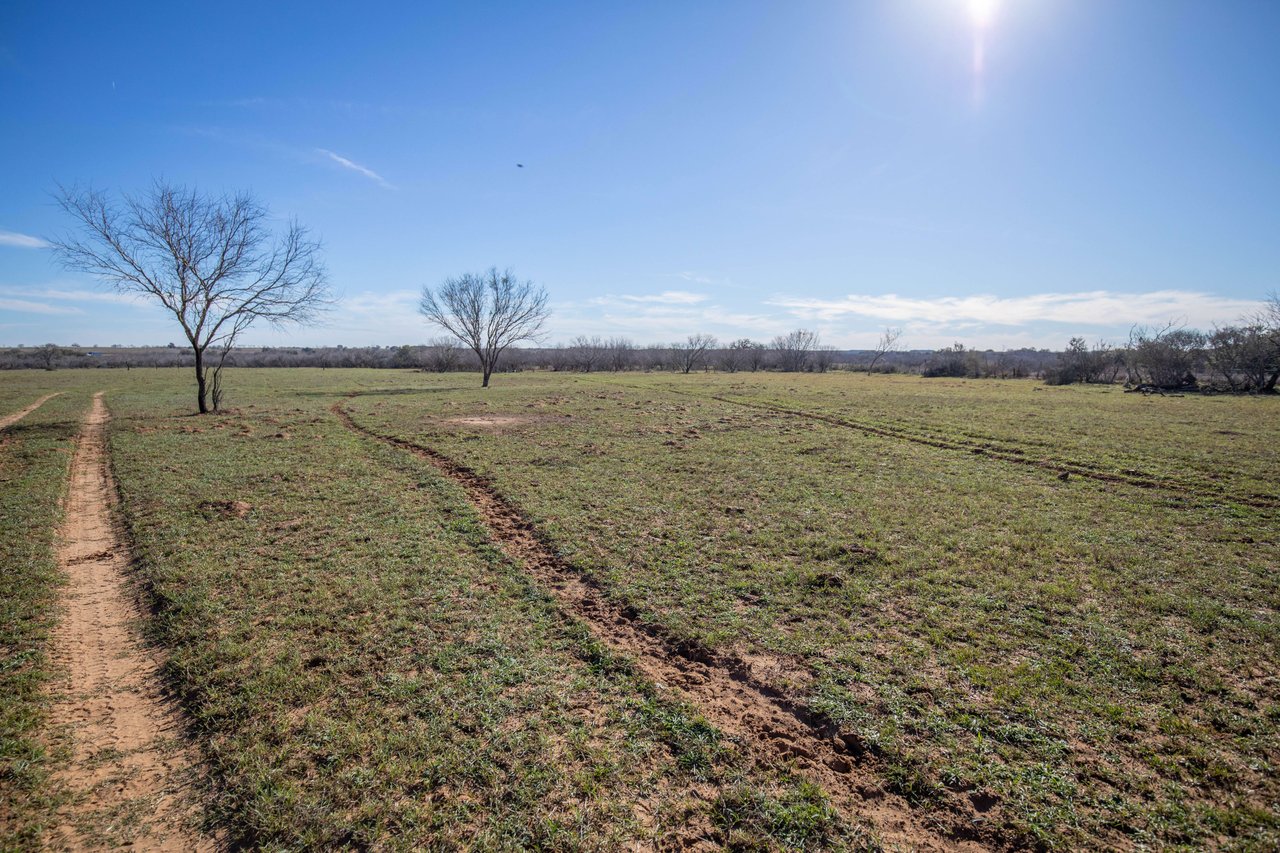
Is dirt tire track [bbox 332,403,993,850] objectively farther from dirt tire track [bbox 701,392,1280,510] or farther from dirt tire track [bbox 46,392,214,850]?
dirt tire track [bbox 701,392,1280,510]

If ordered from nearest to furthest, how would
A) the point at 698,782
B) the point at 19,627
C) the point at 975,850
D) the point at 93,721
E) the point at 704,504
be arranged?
the point at 975,850 → the point at 698,782 → the point at 93,721 → the point at 19,627 → the point at 704,504

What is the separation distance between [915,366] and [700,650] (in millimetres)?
92234

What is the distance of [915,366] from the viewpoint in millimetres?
84938

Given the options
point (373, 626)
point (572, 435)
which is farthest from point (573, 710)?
point (572, 435)

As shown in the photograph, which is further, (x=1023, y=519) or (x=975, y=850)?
(x=1023, y=519)

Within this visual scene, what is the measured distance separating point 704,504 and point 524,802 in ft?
22.1

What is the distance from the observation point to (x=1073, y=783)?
349cm

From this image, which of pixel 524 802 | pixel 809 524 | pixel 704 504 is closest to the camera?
pixel 524 802

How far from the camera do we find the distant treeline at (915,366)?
136 feet

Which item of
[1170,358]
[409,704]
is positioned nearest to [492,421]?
[409,704]

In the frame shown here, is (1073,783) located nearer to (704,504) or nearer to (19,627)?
(704,504)

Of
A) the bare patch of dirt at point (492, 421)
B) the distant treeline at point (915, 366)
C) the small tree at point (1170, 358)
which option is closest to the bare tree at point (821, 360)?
the distant treeline at point (915, 366)

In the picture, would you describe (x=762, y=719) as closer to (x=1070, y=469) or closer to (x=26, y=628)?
(x=26, y=628)

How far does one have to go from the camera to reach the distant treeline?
4131 cm
